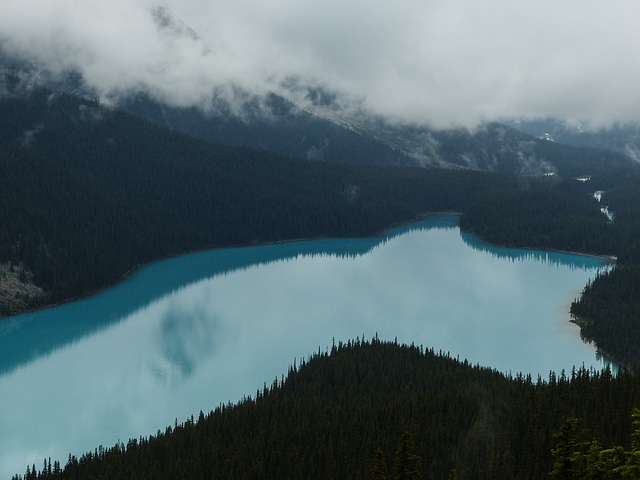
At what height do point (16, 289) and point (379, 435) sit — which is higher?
point (379, 435)

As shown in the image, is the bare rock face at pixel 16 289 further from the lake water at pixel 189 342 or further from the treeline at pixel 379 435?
the treeline at pixel 379 435

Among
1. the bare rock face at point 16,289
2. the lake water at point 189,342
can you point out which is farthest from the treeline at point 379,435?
the bare rock face at point 16,289

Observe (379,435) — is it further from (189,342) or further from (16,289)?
(16,289)

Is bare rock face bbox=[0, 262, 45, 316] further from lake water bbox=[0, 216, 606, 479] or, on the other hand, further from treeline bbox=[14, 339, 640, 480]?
treeline bbox=[14, 339, 640, 480]

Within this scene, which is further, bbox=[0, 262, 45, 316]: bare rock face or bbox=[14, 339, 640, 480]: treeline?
bbox=[0, 262, 45, 316]: bare rock face

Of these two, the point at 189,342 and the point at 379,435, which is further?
the point at 189,342

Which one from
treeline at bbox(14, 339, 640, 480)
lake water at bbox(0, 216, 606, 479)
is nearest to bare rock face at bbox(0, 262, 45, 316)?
lake water at bbox(0, 216, 606, 479)

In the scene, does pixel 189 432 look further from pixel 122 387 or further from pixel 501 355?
pixel 501 355

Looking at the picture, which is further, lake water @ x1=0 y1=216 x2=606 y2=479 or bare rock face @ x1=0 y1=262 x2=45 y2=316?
bare rock face @ x1=0 y1=262 x2=45 y2=316

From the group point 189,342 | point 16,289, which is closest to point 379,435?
point 189,342
